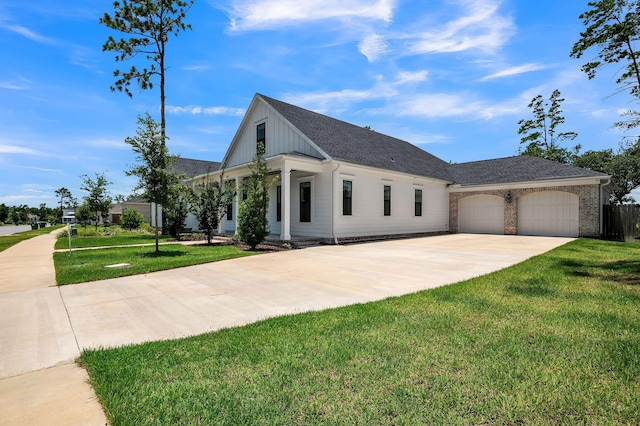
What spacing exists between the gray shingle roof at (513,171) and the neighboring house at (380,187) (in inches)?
2.3

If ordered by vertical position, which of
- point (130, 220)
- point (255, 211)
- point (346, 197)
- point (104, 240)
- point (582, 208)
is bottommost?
point (104, 240)

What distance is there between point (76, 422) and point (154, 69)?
72.3ft

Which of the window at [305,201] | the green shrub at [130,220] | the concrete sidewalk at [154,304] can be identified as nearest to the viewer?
the concrete sidewalk at [154,304]

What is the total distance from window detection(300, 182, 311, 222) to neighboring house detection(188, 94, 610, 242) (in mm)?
49

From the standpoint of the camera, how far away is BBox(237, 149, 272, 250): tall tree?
1175 centimetres

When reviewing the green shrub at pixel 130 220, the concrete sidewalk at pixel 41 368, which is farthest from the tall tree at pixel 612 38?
the green shrub at pixel 130 220

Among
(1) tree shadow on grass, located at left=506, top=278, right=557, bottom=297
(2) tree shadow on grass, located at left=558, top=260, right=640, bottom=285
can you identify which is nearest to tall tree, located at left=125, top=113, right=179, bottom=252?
(1) tree shadow on grass, located at left=506, top=278, right=557, bottom=297

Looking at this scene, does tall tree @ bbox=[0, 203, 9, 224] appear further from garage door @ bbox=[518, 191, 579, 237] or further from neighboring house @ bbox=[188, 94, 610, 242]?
garage door @ bbox=[518, 191, 579, 237]

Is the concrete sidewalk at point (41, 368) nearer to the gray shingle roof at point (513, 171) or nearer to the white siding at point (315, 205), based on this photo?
the white siding at point (315, 205)

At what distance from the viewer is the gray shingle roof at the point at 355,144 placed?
49.3 feet

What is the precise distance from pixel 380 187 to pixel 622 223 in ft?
41.2

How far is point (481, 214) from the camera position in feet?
65.9

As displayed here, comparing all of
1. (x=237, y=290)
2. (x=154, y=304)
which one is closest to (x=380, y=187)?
(x=237, y=290)

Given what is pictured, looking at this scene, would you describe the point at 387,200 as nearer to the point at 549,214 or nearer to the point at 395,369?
the point at 549,214
